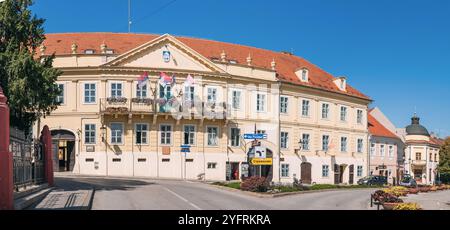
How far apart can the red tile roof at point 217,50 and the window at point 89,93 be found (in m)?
3.62

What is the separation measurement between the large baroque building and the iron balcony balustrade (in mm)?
83

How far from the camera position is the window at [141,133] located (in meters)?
48.0

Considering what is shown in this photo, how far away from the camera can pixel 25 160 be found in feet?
72.5

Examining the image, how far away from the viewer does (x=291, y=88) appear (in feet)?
182

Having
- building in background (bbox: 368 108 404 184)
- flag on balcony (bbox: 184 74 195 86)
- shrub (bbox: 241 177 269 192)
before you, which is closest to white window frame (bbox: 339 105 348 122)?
building in background (bbox: 368 108 404 184)

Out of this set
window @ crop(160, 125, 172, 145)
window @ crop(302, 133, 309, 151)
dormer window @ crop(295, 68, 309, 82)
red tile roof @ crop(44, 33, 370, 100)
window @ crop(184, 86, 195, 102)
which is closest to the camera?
window @ crop(160, 125, 172, 145)

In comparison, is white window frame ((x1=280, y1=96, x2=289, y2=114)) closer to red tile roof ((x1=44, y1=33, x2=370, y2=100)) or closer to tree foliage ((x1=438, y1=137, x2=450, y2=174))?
red tile roof ((x1=44, y1=33, x2=370, y2=100))

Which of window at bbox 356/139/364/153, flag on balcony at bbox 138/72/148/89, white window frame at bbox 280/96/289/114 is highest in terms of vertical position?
flag on balcony at bbox 138/72/148/89

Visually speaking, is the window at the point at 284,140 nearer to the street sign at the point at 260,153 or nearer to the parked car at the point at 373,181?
the parked car at the point at 373,181

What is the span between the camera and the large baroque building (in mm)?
47125

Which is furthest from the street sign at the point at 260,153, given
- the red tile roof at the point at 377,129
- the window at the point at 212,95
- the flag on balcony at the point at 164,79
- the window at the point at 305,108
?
the red tile roof at the point at 377,129
